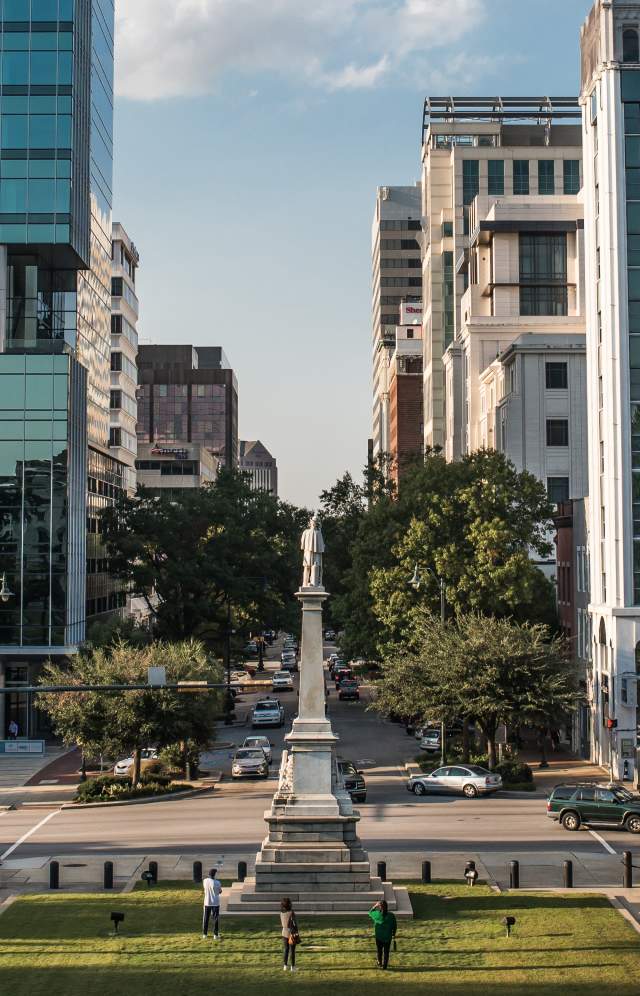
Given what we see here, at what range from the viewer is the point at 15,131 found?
72812 mm

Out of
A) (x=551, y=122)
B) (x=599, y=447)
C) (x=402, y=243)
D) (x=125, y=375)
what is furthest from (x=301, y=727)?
(x=402, y=243)

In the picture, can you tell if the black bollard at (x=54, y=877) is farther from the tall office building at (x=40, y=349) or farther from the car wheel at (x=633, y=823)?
the tall office building at (x=40, y=349)

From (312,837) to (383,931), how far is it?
6.97 m

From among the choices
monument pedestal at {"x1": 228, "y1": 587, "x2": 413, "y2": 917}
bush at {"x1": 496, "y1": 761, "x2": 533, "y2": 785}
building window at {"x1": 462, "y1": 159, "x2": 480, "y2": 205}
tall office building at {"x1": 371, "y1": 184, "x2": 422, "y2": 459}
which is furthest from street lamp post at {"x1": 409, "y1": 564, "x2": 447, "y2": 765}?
tall office building at {"x1": 371, "y1": 184, "x2": 422, "y2": 459}

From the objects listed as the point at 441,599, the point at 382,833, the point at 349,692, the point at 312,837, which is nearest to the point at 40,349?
the point at 441,599

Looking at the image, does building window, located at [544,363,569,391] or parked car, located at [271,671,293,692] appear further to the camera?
parked car, located at [271,671,293,692]

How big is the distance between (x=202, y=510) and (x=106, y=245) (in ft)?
70.0

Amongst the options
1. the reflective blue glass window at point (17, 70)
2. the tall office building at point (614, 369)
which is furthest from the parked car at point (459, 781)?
the reflective blue glass window at point (17, 70)

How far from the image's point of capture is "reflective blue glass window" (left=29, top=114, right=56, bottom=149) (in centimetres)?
7281

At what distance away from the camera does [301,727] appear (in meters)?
34.5

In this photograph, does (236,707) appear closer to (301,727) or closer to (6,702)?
(6,702)

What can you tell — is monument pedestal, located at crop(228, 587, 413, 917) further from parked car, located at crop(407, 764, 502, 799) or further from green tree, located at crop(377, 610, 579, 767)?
green tree, located at crop(377, 610, 579, 767)

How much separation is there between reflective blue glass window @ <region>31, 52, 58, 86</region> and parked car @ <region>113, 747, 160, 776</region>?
38.2 m

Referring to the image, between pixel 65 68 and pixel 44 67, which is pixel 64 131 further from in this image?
pixel 44 67
